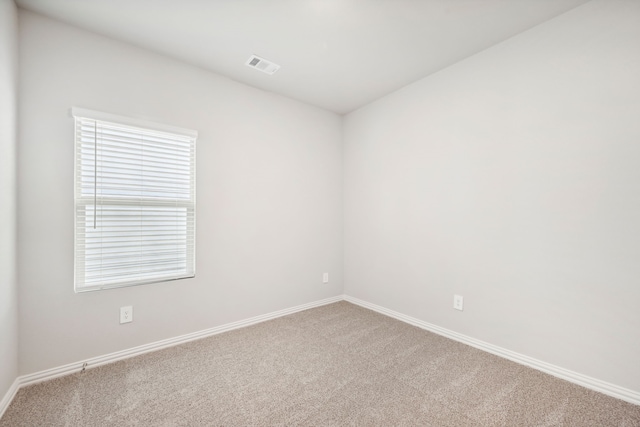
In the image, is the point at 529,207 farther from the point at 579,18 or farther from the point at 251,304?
the point at 251,304

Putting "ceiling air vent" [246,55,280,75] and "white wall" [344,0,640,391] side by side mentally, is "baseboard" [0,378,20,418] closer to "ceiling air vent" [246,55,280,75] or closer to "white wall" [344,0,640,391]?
"ceiling air vent" [246,55,280,75]

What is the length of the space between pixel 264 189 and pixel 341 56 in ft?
4.86

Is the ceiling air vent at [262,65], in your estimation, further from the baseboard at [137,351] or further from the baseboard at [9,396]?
the baseboard at [9,396]

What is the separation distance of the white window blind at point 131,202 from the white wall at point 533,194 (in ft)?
7.06

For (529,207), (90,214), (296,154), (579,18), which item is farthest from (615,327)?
(90,214)

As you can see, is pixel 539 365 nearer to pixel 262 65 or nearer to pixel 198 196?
pixel 198 196

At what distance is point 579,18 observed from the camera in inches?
72.7

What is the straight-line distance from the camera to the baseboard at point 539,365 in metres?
1.70

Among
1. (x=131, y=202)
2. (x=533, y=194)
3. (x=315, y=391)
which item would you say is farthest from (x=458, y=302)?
(x=131, y=202)

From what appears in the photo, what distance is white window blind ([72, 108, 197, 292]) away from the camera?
202 centimetres

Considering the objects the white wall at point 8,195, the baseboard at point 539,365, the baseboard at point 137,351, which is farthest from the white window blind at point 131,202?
the baseboard at point 539,365

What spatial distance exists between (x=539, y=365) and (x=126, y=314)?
10.4 ft

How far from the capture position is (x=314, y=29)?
2.05 meters

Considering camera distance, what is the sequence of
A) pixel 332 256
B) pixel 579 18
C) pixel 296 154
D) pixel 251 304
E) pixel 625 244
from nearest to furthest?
pixel 625 244
pixel 579 18
pixel 251 304
pixel 296 154
pixel 332 256
